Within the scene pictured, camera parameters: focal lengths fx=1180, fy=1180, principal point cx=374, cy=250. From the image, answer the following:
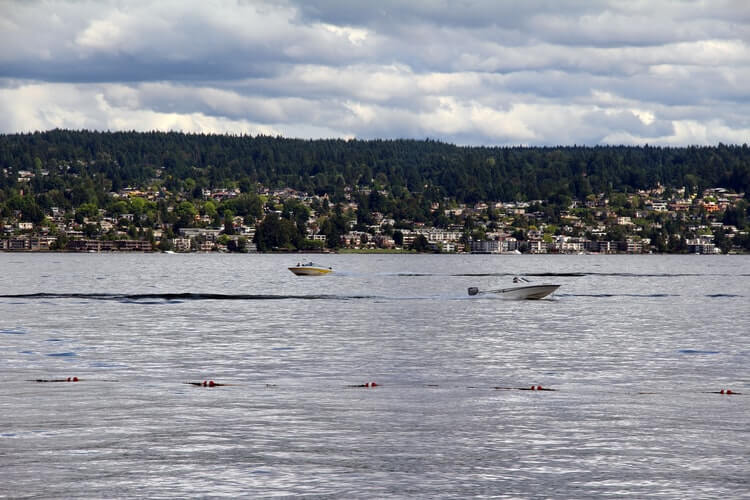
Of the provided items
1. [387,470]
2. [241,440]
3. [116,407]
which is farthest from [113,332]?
[387,470]

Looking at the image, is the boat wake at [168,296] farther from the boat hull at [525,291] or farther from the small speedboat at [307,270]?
the small speedboat at [307,270]

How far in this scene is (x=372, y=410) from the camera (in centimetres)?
3509

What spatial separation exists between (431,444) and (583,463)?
13.1 ft

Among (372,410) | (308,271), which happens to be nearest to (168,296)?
(308,271)

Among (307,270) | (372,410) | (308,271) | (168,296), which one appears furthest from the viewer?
(307,270)

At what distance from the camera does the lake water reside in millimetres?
24938

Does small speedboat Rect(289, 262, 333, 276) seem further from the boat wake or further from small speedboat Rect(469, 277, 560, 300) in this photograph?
small speedboat Rect(469, 277, 560, 300)

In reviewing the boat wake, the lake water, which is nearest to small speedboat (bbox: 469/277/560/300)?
the boat wake

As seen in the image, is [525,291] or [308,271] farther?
[308,271]

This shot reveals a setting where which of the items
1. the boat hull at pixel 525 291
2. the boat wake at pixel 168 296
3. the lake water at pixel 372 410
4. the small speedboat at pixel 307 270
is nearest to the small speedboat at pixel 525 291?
the boat hull at pixel 525 291

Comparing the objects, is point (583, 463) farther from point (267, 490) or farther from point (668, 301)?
point (668, 301)

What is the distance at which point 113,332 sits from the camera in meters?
70.4

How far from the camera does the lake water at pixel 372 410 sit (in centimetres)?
2494

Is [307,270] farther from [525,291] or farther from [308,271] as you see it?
[525,291]
